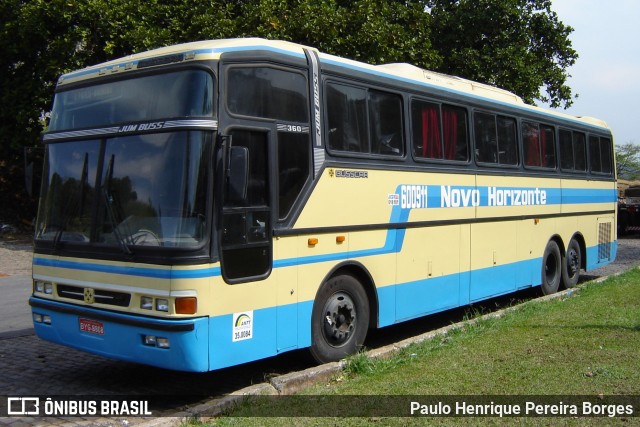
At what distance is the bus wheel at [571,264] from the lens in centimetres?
1287

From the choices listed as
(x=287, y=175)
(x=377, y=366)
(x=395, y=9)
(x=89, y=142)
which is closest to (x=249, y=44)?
(x=287, y=175)

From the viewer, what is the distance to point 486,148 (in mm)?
10102

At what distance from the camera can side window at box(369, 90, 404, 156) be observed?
7816 mm

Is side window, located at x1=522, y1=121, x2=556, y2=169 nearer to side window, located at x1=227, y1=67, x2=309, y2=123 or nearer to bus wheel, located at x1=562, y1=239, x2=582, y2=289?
bus wheel, located at x1=562, y1=239, x2=582, y2=289

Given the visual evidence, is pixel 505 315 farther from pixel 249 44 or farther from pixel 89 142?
pixel 89 142

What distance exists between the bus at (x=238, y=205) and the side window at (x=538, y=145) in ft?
8.91

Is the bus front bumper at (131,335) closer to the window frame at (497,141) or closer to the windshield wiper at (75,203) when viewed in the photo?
the windshield wiper at (75,203)

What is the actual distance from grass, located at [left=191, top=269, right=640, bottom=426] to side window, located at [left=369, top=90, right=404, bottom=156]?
91.1 inches

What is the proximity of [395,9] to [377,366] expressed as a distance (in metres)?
15.8

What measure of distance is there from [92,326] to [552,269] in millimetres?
9086


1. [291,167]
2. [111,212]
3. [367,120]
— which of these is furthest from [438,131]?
[111,212]

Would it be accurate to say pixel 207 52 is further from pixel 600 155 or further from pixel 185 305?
pixel 600 155

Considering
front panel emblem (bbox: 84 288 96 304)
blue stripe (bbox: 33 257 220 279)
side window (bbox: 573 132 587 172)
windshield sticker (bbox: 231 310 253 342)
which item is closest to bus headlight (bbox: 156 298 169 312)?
blue stripe (bbox: 33 257 220 279)

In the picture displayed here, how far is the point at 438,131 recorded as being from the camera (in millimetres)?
8945
